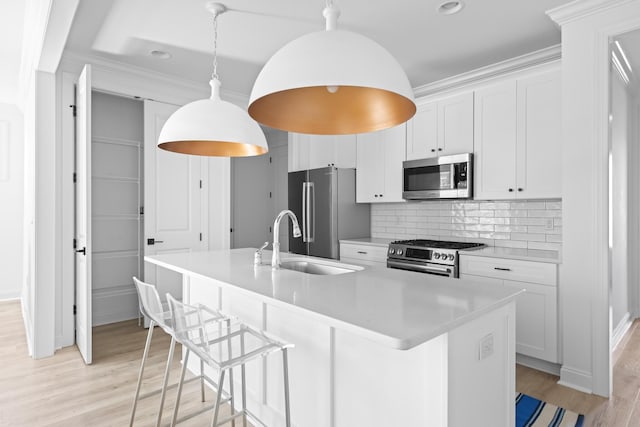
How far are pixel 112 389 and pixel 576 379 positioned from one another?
10.6 ft

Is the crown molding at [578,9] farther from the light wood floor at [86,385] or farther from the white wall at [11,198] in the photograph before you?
the white wall at [11,198]

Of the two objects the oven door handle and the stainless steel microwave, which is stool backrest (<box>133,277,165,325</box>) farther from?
the stainless steel microwave

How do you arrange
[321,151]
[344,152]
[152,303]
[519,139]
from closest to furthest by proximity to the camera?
[152,303] < [519,139] < [344,152] < [321,151]

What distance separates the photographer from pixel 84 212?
3.19 meters

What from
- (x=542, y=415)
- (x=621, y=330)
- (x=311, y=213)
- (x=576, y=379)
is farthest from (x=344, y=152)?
(x=621, y=330)

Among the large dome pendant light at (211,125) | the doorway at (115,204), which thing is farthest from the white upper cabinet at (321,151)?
the large dome pendant light at (211,125)

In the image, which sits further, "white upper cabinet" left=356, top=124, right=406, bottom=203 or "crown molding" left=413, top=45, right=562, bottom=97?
"white upper cabinet" left=356, top=124, right=406, bottom=203

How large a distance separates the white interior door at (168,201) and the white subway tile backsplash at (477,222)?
2.17 metres

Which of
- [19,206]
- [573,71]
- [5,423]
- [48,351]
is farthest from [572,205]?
[19,206]

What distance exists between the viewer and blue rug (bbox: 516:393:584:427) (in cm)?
226

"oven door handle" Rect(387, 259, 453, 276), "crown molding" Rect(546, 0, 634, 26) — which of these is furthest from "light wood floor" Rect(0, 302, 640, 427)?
"crown molding" Rect(546, 0, 634, 26)

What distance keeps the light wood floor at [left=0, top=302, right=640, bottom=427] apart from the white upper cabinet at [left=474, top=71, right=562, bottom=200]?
1.48m

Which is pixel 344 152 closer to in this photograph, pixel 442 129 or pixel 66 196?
pixel 442 129

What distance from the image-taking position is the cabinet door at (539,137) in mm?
3154
